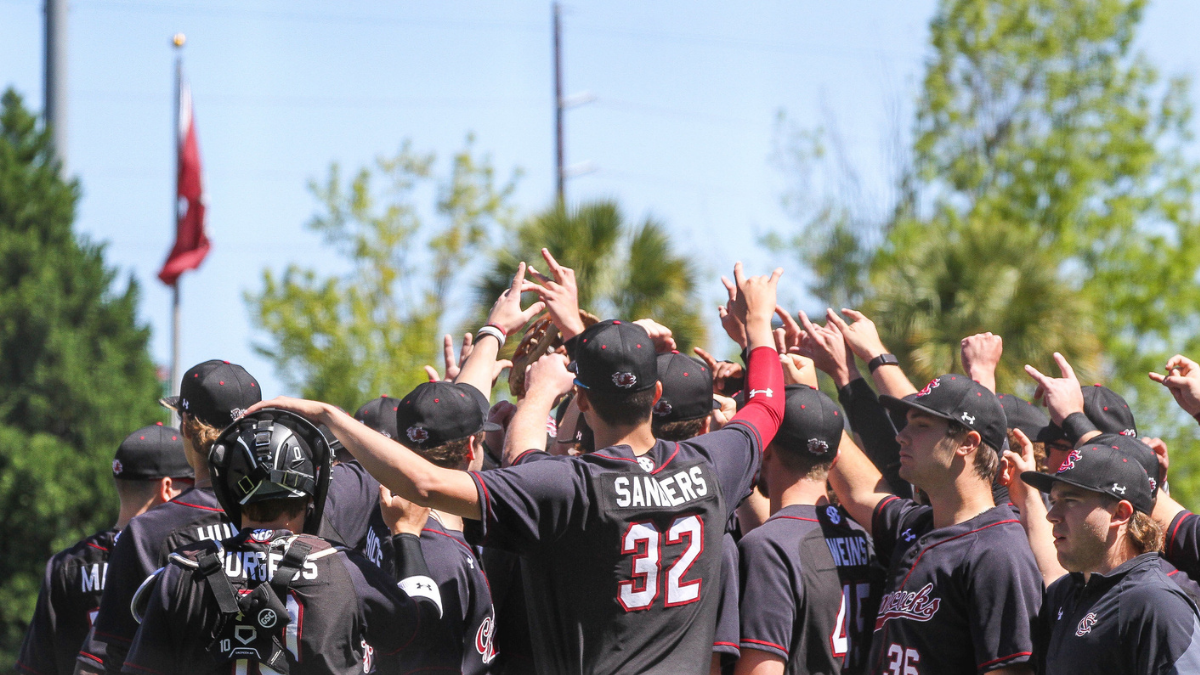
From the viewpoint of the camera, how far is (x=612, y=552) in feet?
13.4

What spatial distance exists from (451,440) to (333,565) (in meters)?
1.12

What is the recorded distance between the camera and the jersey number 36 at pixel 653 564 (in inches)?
161

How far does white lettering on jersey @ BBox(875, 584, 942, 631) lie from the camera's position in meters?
4.51

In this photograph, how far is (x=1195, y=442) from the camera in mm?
27375

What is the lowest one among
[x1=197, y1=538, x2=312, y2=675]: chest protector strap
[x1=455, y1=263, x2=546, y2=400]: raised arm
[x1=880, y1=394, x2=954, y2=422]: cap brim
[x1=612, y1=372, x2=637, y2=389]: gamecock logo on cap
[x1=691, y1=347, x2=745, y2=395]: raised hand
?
[x1=197, y1=538, x2=312, y2=675]: chest protector strap

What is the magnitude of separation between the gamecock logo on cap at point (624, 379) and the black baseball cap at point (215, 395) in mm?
1628

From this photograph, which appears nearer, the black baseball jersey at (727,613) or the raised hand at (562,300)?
the black baseball jersey at (727,613)

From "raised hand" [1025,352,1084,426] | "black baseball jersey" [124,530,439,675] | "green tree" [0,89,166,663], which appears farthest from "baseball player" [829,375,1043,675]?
"green tree" [0,89,166,663]

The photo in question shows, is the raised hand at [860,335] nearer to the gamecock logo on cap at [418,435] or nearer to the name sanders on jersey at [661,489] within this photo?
the name sanders on jersey at [661,489]

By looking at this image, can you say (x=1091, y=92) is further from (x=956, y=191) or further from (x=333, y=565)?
(x=333, y=565)

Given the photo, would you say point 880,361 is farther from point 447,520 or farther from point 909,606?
point 447,520

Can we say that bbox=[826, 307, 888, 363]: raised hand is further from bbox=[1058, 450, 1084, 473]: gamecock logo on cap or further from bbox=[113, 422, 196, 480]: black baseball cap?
bbox=[113, 422, 196, 480]: black baseball cap

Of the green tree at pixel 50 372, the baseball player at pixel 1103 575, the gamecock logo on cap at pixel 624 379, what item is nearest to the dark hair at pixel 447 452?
the gamecock logo on cap at pixel 624 379

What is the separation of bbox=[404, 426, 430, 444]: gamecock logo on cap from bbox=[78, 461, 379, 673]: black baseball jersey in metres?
0.49
